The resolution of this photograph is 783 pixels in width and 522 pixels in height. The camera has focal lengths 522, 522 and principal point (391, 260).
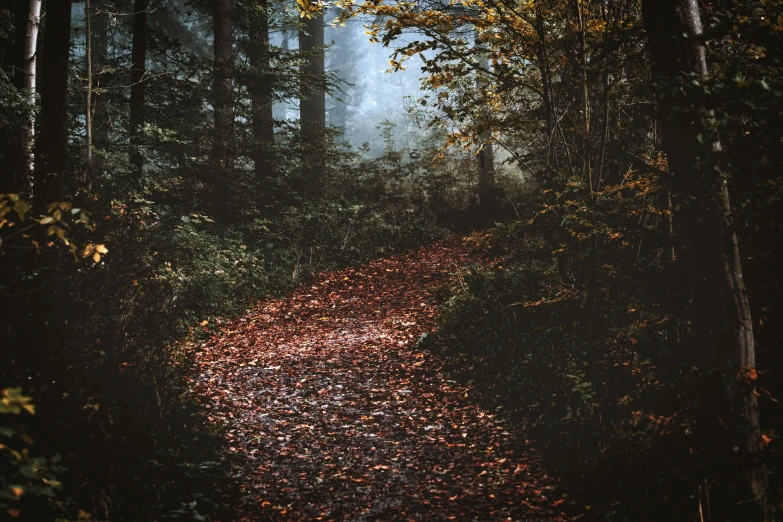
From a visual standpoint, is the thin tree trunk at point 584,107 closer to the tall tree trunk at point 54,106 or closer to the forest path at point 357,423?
the forest path at point 357,423

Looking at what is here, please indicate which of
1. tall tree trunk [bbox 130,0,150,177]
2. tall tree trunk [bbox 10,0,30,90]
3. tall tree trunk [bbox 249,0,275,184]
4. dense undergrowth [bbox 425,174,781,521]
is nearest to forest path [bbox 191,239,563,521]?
dense undergrowth [bbox 425,174,781,521]

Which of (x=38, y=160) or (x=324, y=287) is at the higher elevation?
(x=38, y=160)

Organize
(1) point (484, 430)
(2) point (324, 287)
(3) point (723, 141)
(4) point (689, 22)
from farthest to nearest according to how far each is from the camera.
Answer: (2) point (324, 287)
(1) point (484, 430)
(3) point (723, 141)
(4) point (689, 22)

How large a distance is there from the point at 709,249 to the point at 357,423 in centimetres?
404

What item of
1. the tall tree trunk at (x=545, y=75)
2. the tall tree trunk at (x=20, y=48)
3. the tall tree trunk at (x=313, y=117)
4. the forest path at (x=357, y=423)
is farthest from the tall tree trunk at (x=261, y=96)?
the tall tree trunk at (x=545, y=75)

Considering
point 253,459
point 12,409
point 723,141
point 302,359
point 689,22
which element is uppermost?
point 689,22

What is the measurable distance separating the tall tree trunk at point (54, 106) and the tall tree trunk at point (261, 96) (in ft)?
23.7

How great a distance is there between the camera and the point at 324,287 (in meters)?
11.7

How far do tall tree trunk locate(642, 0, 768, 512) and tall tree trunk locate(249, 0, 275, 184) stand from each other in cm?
1022

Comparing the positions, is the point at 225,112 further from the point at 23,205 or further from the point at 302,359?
the point at 23,205

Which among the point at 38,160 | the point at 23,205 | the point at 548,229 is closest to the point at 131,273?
the point at 38,160

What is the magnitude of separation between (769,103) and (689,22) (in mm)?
904

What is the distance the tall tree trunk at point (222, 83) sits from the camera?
38.7ft

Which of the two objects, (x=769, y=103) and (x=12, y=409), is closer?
(x=12, y=409)
